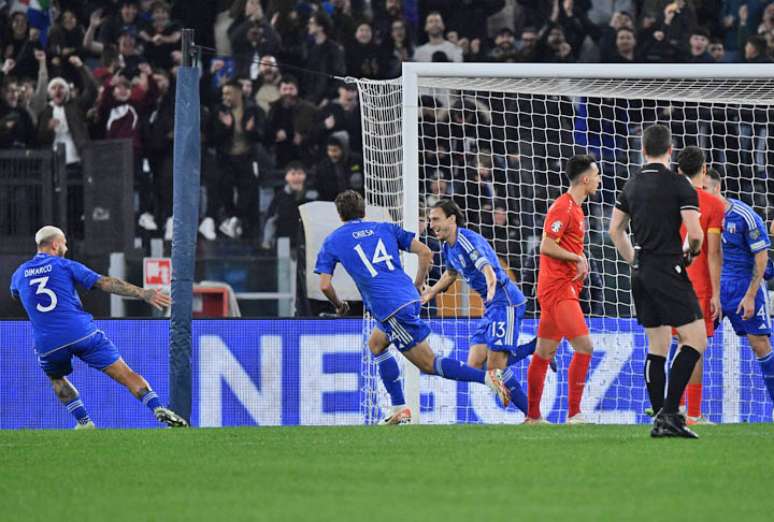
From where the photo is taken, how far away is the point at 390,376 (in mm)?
11578

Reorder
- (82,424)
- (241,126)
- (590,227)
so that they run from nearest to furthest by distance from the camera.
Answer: (82,424) → (590,227) → (241,126)

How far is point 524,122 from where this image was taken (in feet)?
51.2

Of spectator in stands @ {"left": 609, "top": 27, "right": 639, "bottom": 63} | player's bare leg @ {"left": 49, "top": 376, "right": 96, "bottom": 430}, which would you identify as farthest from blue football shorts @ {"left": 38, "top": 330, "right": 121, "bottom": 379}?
spectator in stands @ {"left": 609, "top": 27, "right": 639, "bottom": 63}

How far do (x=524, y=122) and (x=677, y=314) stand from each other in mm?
7120

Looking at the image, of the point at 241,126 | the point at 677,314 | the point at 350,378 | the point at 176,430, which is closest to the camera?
the point at 677,314

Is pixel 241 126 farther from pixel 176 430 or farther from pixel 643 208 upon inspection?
pixel 643 208

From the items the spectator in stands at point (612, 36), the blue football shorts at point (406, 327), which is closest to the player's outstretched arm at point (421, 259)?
the blue football shorts at point (406, 327)

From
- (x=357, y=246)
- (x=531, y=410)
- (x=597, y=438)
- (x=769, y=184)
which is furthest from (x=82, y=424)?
(x=769, y=184)

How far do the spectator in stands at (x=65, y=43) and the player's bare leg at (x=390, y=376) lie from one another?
7.62 meters

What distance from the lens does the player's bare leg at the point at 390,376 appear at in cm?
1151

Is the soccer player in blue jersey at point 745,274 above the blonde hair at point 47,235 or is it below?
below

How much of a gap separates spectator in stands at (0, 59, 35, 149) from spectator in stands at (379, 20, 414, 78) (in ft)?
14.2

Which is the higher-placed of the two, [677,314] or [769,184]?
[769,184]

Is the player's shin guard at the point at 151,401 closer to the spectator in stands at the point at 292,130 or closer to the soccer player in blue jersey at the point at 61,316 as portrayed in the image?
the soccer player in blue jersey at the point at 61,316
